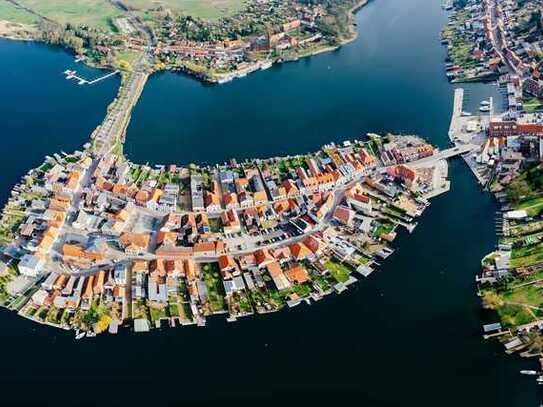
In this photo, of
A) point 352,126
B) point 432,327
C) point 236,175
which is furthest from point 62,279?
point 352,126

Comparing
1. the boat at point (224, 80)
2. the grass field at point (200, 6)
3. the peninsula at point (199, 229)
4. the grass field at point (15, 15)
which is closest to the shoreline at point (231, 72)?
the boat at point (224, 80)

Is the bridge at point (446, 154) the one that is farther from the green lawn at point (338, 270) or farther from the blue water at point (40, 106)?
the blue water at point (40, 106)

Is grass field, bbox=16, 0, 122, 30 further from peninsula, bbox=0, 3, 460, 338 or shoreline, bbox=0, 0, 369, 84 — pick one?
peninsula, bbox=0, 3, 460, 338

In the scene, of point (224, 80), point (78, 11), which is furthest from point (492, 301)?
point (78, 11)

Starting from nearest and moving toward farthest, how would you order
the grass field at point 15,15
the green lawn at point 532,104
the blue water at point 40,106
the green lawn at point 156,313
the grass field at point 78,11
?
1. the green lawn at point 156,313
2. the blue water at point 40,106
3. the green lawn at point 532,104
4. the grass field at point 78,11
5. the grass field at point 15,15

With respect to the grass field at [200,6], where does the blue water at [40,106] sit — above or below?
below

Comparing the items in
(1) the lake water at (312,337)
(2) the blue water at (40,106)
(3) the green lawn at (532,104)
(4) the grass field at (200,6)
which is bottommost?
(1) the lake water at (312,337)

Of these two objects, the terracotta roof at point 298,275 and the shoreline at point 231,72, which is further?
the shoreline at point 231,72

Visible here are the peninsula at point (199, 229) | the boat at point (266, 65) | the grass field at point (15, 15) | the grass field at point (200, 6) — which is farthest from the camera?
the grass field at point (200, 6)
